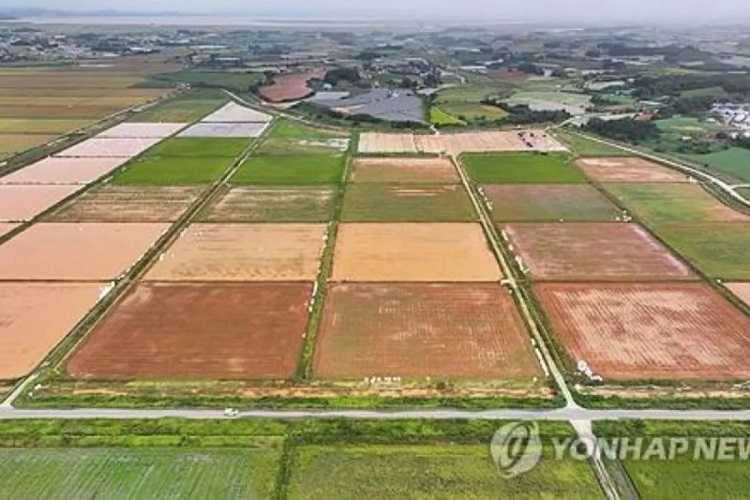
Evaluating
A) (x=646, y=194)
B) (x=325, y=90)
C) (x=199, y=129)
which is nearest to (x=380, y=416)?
(x=646, y=194)

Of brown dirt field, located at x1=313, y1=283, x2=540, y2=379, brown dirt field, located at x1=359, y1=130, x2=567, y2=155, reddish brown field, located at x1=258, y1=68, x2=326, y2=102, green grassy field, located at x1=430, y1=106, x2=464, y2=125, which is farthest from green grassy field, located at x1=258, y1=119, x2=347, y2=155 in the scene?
brown dirt field, located at x1=313, y1=283, x2=540, y2=379

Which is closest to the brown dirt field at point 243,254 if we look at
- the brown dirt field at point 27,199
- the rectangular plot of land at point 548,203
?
the brown dirt field at point 27,199

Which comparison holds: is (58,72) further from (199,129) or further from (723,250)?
(723,250)

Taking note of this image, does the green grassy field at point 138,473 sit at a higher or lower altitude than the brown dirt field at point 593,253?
higher

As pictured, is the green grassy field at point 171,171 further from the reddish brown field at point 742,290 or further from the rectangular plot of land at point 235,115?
A: the reddish brown field at point 742,290

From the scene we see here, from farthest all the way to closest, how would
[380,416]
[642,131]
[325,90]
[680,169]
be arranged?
[325,90]
[642,131]
[680,169]
[380,416]

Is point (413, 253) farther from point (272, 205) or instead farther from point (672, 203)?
point (672, 203)
